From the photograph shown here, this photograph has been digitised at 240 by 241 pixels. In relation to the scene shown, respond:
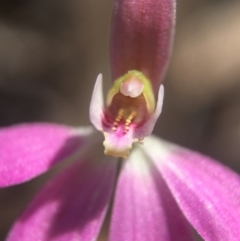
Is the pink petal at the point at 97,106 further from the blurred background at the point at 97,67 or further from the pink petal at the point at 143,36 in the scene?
the blurred background at the point at 97,67

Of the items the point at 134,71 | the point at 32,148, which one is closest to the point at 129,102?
the point at 134,71

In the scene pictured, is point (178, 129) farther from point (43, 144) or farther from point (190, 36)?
point (43, 144)

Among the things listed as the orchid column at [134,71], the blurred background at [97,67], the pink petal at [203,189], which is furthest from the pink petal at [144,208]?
the blurred background at [97,67]

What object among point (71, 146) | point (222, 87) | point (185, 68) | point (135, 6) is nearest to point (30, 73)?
point (185, 68)

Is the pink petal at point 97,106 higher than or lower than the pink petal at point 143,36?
lower

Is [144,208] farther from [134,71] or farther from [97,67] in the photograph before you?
[97,67]

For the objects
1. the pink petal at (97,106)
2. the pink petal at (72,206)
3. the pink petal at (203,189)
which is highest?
the pink petal at (97,106)

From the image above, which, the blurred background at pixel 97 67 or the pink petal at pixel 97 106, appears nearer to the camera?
the pink petal at pixel 97 106
